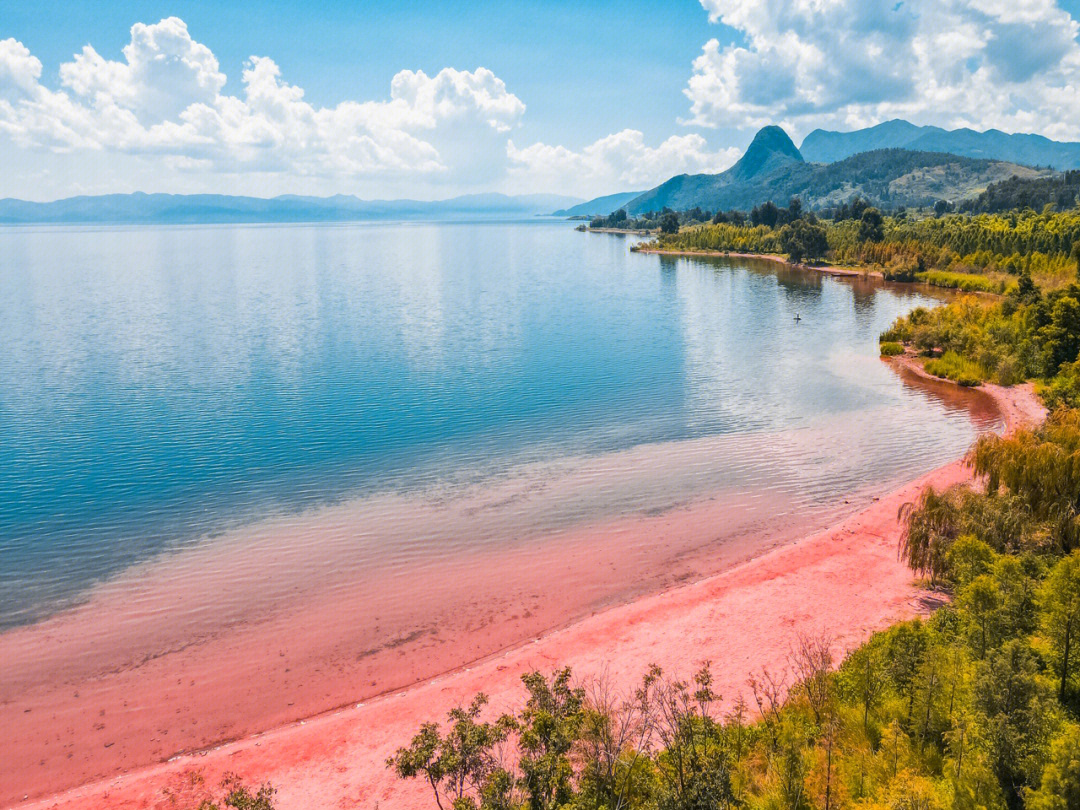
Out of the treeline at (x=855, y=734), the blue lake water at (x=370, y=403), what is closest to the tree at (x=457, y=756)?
the treeline at (x=855, y=734)

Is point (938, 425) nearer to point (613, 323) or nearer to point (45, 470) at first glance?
point (613, 323)

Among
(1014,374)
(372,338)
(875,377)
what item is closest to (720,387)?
(875,377)

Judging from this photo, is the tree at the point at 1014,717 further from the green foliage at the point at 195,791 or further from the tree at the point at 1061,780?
the green foliage at the point at 195,791

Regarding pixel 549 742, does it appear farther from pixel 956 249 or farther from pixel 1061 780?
pixel 956 249

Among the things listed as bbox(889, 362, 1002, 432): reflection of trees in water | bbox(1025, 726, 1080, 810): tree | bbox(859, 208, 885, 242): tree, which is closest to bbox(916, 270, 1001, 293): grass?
bbox(859, 208, 885, 242): tree

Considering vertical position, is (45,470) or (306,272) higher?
(306,272)
